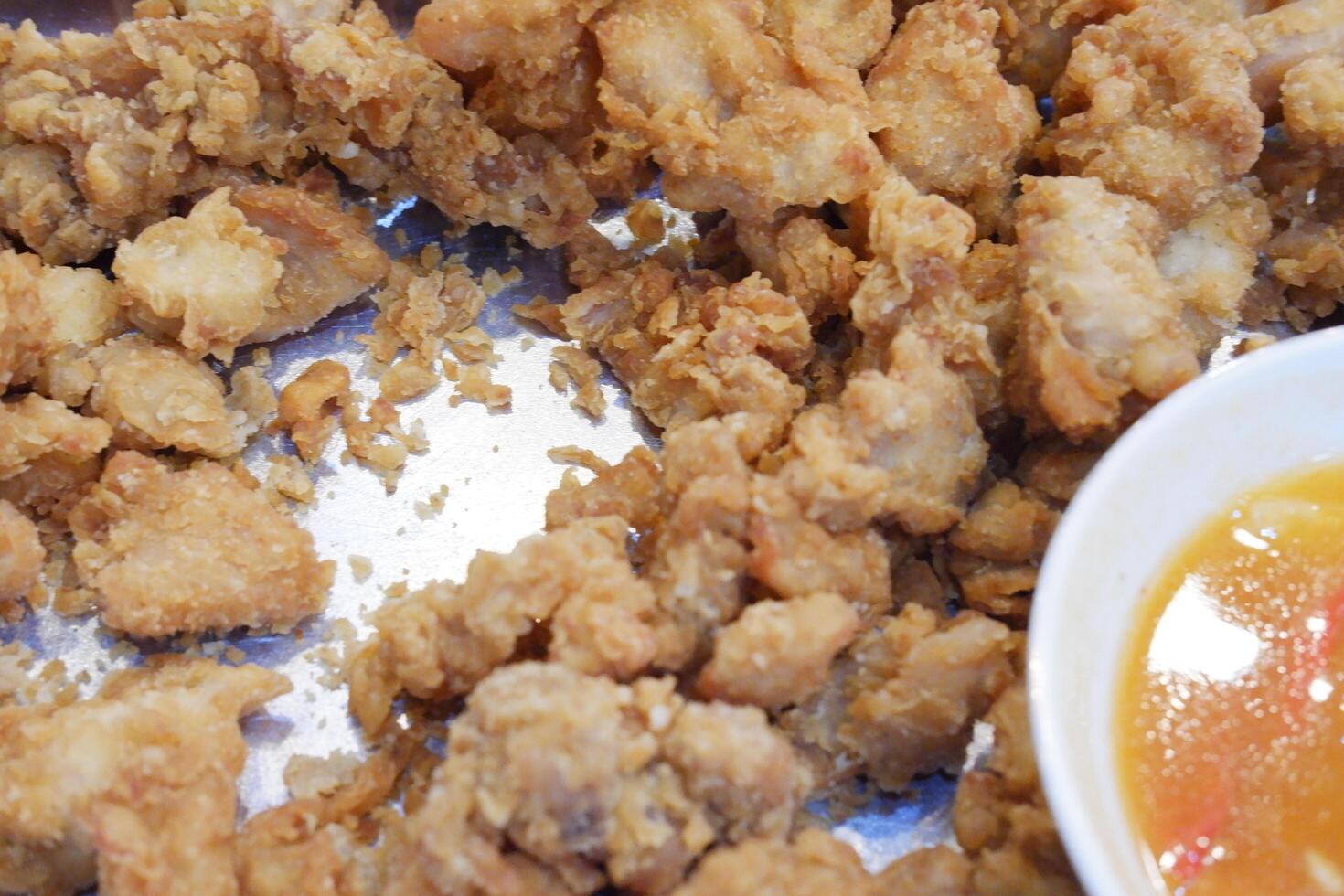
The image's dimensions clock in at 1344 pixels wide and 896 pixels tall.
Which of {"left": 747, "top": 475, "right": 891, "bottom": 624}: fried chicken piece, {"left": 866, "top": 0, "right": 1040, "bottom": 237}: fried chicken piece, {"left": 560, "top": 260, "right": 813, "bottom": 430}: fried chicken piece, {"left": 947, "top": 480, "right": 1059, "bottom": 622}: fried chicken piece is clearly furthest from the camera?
{"left": 866, "top": 0, "right": 1040, "bottom": 237}: fried chicken piece

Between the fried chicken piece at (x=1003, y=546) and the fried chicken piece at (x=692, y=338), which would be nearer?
the fried chicken piece at (x=1003, y=546)

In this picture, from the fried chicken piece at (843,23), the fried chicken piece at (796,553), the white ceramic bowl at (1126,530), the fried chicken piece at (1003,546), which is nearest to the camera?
the white ceramic bowl at (1126,530)

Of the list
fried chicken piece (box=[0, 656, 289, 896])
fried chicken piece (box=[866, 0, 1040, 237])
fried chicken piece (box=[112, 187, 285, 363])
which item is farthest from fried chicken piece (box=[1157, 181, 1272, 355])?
fried chicken piece (box=[0, 656, 289, 896])

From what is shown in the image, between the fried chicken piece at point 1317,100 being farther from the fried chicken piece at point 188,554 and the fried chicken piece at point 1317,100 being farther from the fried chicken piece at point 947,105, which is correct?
the fried chicken piece at point 188,554

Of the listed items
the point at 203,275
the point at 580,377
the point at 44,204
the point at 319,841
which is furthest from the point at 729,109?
the point at 319,841

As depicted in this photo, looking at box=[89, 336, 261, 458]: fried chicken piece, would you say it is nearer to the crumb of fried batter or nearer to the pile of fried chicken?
the pile of fried chicken

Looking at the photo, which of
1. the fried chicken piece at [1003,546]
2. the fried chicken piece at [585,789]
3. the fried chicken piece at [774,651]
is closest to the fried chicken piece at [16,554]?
the fried chicken piece at [585,789]

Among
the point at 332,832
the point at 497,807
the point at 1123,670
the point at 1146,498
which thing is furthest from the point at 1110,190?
the point at 332,832
